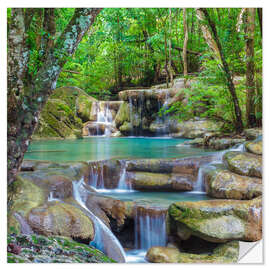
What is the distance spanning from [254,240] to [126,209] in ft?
4.58

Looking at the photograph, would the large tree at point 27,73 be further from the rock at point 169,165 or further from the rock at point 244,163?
the rock at point 244,163

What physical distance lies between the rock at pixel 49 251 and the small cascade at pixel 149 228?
679 mm

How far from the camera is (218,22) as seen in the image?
391 cm

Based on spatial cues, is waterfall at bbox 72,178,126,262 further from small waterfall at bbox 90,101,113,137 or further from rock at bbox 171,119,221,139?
small waterfall at bbox 90,101,113,137

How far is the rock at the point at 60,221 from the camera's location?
2373 mm

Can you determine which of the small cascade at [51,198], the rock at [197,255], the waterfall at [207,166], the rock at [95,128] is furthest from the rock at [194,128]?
the small cascade at [51,198]

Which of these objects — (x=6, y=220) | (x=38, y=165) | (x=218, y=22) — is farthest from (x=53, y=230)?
(x=218, y=22)

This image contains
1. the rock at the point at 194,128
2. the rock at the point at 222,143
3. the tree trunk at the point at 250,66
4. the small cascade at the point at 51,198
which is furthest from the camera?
the rock at the point at 194,128

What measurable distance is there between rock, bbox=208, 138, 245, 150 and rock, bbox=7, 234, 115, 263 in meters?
3.07

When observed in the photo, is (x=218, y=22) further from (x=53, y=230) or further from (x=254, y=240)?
(x=53, y=230)

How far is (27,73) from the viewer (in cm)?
208

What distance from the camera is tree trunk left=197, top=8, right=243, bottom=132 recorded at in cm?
409

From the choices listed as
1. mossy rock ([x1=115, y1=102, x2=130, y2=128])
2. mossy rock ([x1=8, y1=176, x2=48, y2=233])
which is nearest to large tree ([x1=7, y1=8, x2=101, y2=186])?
mossy rock ([x1=8, y1=176, x2=48, y2=233])
